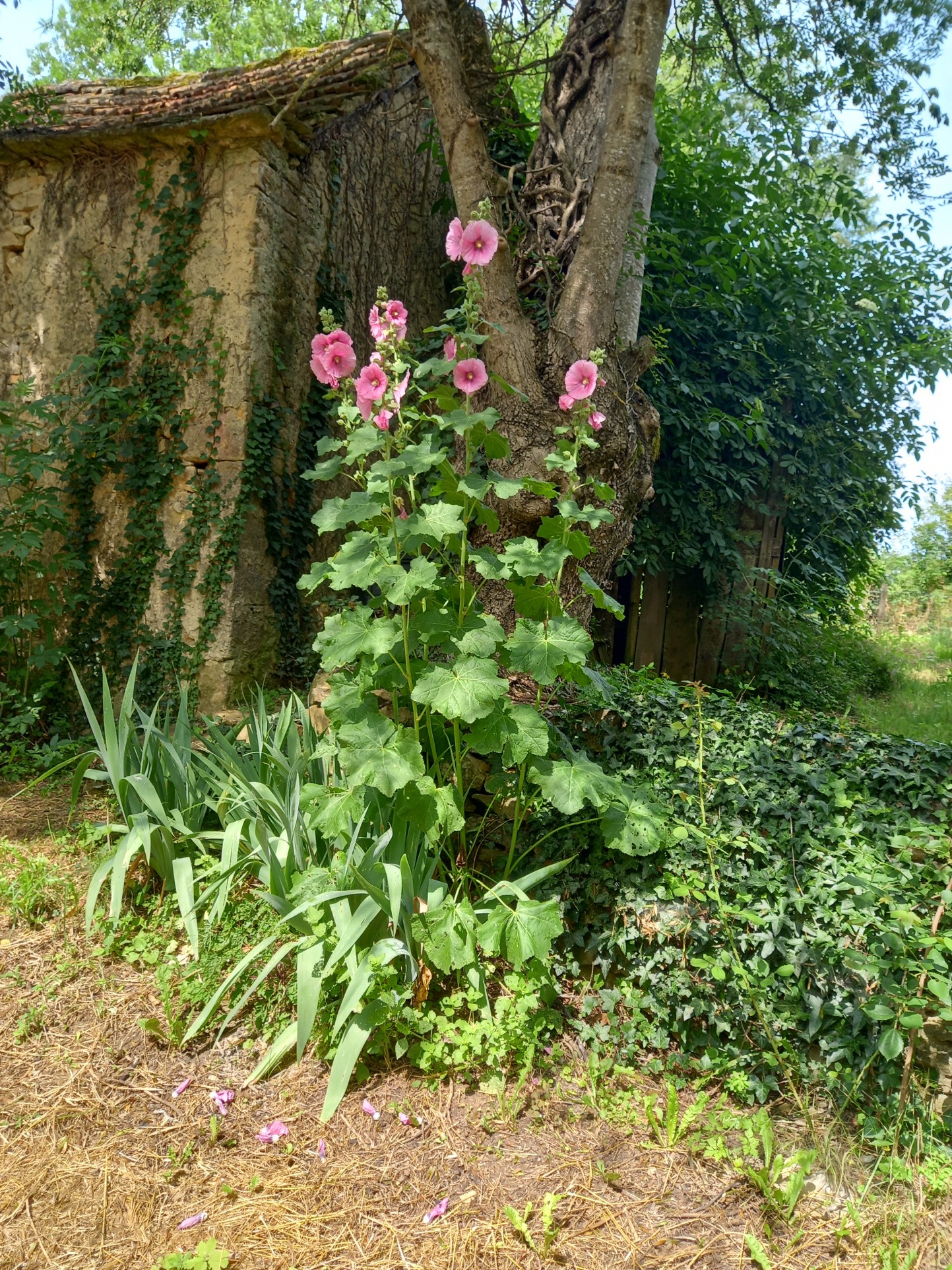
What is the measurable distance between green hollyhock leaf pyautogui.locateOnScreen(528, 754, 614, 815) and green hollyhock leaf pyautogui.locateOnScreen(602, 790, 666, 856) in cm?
5

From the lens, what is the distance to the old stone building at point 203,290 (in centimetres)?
455

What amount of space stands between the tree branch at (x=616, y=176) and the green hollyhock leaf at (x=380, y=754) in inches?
74.5

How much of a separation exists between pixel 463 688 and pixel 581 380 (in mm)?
1056

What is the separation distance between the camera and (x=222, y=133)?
4.59 meters

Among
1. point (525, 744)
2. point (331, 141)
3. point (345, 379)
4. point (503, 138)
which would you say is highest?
point (503, 138)

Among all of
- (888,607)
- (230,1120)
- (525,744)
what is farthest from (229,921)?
(888,607)

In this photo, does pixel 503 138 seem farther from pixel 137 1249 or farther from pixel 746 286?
pixel 137 1249

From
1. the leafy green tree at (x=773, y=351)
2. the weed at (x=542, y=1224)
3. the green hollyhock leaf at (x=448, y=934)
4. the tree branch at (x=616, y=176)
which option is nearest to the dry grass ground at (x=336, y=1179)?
the weed at (x=542, y=1224)

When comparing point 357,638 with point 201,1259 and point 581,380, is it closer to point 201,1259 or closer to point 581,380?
point 581,380

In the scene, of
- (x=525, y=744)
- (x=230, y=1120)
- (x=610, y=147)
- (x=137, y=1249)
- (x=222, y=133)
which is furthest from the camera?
(x=222, y=133)

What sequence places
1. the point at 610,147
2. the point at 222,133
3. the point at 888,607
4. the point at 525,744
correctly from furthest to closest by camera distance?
the point at 888,607
the point at 222,133
the point at 610,147
the point at 525,744

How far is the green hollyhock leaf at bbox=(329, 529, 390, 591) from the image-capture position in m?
2.31

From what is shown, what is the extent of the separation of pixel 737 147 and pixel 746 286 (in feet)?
2.81

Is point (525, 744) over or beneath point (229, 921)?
over
